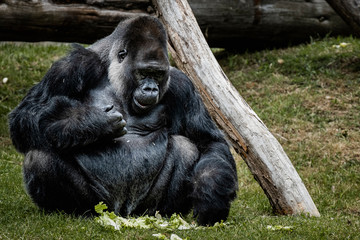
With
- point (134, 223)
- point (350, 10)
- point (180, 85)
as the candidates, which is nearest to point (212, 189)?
point (134, 223)

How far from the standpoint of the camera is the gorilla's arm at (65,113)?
15.9 ft

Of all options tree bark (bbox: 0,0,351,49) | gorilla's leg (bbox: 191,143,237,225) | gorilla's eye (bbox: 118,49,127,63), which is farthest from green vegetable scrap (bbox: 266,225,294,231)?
tree bark (bbox: 0,0,351,49)

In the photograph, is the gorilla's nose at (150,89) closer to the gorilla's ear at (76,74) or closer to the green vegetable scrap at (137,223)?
the gorilla's ear at (76,74)

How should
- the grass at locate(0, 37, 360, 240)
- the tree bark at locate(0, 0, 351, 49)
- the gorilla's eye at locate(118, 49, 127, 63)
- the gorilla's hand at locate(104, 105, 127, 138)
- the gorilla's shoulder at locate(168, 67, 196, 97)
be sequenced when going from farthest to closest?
the tree bark at locate(0, 0, 351, 49) → the gorilla's shoulder at locate(168, 67, 196, 97) → the gorilla's eye at locate(118, 49, 127, 63) → the gorilla's hand at locate(104, 105, 127, 138) → the grass at locate(0, 37, 360, 240)

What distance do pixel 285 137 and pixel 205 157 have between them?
2677mm

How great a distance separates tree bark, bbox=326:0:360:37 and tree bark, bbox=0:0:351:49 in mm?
1283

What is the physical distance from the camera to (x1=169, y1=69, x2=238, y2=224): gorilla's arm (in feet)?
16.2

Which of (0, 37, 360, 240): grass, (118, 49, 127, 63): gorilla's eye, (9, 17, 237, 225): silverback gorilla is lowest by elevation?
(0, 37, 360, 240): grass

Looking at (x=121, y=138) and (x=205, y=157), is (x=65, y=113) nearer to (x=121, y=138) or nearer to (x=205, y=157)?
(x=121, y=138)

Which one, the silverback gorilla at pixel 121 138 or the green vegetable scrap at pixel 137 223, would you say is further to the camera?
the silverback gorilla at pixel 121 138

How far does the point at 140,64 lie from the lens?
501 centimetres

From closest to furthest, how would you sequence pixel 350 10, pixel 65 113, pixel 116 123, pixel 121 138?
1. pixel 116 123
2. pixel 65 113
3. pixel 121 138
4. pixel 350 10

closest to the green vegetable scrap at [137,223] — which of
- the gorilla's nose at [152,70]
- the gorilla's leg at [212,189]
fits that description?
A: the gorilla's leg at [212,189]

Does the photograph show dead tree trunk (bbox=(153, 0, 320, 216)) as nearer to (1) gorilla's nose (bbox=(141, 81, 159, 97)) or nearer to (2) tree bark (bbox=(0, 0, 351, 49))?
(1) gorilla's nose (bbox=(141, 81, 159, 97))
